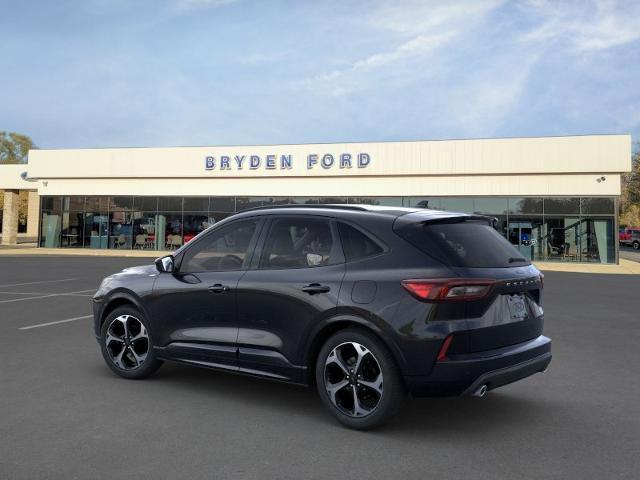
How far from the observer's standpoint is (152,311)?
5.54m

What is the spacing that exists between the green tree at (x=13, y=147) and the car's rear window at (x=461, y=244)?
85.6 meters

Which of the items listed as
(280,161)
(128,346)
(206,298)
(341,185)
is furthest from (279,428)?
(280,161)

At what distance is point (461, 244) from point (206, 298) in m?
2.23

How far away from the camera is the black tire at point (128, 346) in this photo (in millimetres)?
5633

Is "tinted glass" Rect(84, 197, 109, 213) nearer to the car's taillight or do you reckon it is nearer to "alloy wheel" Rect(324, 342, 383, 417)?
"alloy wheel" Rect(324, 342, 383, 417)

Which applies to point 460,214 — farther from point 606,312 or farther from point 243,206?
point 243,206

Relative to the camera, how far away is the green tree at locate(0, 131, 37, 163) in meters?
Answer: 78.8

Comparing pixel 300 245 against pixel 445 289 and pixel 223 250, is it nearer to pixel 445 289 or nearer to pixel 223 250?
pixel 223 250

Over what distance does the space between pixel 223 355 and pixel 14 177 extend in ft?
153

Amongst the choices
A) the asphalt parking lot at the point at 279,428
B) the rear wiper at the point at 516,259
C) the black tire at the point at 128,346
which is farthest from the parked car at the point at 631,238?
the black tire at the point at 128,346

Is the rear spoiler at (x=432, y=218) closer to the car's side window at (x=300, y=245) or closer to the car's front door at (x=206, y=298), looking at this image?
the car's side window at (x=300, y=245)

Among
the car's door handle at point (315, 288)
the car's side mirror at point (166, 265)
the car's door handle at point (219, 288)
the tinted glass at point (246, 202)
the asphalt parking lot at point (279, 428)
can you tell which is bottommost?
the asphalt parking lot at point (279, 428)

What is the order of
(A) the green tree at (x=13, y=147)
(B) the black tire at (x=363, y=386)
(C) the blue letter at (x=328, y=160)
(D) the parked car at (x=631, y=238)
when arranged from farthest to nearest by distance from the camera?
(A) the green tree at (x=13, y=147)
(D) the parked car at (x=631, y=238)
(C) the blue letter at (x=328, y=160)
(B) the black tire at (x=363, y=386)

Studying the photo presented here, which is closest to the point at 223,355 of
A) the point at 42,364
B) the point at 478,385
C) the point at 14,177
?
the point at 478,385
